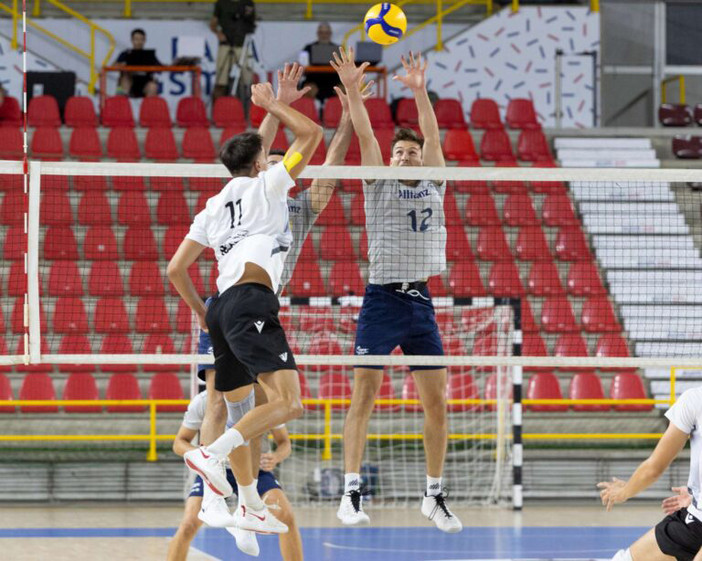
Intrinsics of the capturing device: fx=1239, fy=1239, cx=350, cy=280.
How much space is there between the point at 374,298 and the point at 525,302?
8.82 m

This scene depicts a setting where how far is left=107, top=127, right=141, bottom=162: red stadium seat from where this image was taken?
63.0 ft

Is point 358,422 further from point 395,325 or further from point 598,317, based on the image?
point 598,317

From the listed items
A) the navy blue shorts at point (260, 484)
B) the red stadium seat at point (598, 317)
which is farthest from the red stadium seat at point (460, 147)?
the navy blue shorts at point (260, 484)

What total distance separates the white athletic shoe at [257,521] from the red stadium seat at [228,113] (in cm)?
1260

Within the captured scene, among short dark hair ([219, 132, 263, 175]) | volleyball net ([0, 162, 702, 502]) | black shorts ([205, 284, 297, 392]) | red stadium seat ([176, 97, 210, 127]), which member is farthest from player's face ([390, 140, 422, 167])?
red stadium seat ([176, 97, 210, 127])

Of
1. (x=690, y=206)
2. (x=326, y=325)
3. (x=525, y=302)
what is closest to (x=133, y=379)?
(x=326, y=325)

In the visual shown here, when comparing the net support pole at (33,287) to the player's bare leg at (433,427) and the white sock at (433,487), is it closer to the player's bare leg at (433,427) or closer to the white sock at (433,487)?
the player's bare leg at (433,427)

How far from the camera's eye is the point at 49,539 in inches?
506

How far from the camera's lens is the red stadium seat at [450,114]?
2048 centimetres

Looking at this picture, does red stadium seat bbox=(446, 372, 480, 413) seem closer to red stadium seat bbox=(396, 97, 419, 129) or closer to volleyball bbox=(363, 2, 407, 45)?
red stadium seat bbox=(396, 97, 419, 129)

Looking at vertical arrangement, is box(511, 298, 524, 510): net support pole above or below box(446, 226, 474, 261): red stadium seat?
below

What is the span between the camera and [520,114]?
2095 cm

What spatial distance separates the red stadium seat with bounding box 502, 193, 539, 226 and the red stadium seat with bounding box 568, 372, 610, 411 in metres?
2.75

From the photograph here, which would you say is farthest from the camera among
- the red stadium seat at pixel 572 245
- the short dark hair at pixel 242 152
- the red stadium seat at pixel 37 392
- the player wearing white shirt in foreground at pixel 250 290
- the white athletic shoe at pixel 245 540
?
the red stadium seat at pixel 572 245
